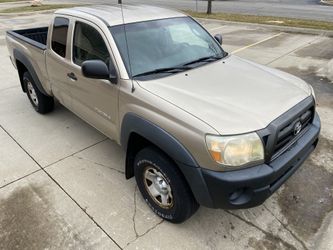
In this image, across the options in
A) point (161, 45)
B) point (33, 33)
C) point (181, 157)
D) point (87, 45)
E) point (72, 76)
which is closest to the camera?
point (181, 157)

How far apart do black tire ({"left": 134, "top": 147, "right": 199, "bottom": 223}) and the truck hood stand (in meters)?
0.51

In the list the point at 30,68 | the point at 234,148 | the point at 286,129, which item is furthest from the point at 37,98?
the point at 286,129

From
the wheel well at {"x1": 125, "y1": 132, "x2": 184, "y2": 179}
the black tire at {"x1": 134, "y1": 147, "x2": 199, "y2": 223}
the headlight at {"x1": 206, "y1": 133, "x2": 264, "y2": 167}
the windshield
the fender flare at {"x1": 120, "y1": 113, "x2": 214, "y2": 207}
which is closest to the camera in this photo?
the headlight at {"x1": 206, "y1": 133, "x2": 264, "y2": 167}

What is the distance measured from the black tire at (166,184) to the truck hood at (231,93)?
1.69 feet

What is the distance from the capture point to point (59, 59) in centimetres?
397

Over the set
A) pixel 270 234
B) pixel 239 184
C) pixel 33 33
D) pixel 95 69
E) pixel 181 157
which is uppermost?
pixel 95 69

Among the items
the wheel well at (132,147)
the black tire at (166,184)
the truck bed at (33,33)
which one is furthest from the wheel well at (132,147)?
the truck bed at (33,33)

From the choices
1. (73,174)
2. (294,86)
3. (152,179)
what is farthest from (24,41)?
(294,86)

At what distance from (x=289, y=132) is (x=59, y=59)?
2.84 m

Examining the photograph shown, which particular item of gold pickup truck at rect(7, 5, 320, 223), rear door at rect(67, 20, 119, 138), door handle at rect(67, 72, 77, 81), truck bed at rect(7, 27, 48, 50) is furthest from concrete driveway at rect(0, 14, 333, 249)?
truck bed at rect(7, 27, 48, 50)

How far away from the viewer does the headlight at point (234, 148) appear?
232 centimetres

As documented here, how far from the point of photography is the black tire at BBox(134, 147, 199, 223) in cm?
265

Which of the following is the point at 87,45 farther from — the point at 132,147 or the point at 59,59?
the point at 132,147

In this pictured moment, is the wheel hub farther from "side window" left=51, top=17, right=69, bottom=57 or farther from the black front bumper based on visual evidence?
"side window" left=51, top=17, right=69, bottom=57
